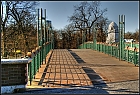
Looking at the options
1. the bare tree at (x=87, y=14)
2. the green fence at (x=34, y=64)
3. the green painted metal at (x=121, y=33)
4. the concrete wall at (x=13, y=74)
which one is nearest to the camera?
the concrete wall at (x=13, y=74)

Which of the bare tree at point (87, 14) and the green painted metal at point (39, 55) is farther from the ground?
the bare tree at point (87, 14)

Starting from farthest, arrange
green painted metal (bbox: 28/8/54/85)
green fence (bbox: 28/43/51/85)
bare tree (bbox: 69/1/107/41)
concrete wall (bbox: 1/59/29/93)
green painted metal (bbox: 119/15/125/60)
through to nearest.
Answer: bare tree (bbox: 69/1/107/41) < green painted metal (bbox: 119/15/125/60) < green painted metal (bbox: 28/8/54/85) < green fence (bbox: 28/43/51/85) < concrete wall (bbox: 1/59/29/93)

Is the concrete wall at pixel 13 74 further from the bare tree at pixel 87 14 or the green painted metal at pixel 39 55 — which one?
the bare tree at pixel 87 14

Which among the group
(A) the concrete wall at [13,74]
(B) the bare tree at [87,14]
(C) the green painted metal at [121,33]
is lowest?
(A) the concrete wall at [13,74]

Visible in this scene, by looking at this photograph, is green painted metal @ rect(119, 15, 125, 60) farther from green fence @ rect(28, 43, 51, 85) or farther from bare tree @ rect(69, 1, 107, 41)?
bare tree @ rect(69, 1, 107, 41)

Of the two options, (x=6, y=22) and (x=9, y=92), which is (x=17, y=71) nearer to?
(x=9, y=92)

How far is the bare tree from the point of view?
32.0 m

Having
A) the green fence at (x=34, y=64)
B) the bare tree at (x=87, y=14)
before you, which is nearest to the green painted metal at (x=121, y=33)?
the green fence at (x=34, y=64)

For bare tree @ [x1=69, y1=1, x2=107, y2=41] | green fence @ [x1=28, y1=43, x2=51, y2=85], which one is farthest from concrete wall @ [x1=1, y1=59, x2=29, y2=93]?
bare tree @ [x1=69, y1=1, x2=107, y2=41]

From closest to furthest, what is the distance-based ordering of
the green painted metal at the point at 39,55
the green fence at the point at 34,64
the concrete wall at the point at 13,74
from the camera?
the concrete wall at the point at 13,74 → the green fence at the point at 34,64 → the green painted metal at the point at 39,55

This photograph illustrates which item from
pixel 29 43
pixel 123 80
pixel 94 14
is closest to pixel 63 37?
pixel 94 14

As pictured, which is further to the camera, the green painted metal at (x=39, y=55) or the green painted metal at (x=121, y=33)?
the green painted metal at (x=121, y=33)

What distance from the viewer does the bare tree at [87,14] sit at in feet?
105

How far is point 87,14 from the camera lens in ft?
107
